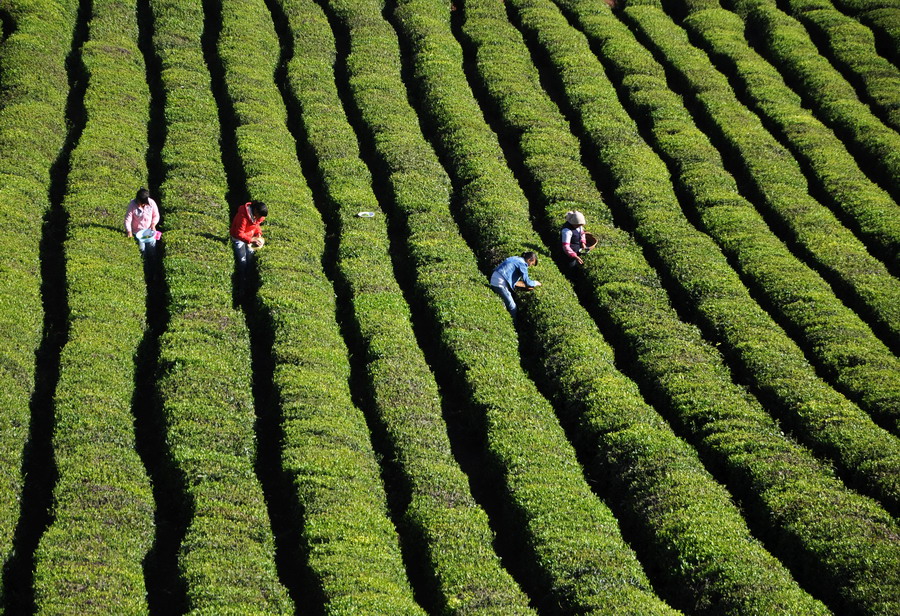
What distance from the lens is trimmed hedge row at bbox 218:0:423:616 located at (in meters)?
13.9

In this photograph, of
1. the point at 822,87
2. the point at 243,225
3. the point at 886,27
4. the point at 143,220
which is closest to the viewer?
the point at 243,225

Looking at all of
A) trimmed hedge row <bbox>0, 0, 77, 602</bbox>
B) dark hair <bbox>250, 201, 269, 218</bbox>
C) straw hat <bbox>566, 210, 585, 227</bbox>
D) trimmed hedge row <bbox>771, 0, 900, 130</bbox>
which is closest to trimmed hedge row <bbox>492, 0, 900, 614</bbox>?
straw hat <bbox>566, 210, 585, 227</bbox>

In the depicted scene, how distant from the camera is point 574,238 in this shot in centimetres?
2194

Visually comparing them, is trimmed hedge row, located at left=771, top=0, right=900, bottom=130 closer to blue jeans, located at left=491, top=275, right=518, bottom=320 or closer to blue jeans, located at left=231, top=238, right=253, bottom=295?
blue jeans, located at left=491, top=275, right=518, bottom=320

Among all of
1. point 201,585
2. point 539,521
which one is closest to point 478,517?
point 539,521

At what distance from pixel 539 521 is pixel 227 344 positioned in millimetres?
6760

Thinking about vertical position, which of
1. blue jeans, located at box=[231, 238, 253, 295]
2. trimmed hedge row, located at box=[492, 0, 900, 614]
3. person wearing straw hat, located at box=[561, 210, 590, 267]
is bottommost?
trimmed hedge row, located at box=[492, 0, 900, 614]

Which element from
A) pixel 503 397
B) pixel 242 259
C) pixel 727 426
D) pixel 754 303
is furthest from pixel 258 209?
pixel 754 303

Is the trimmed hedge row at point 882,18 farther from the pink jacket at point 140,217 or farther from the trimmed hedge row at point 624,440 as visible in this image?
the pink jacket at point 140,217

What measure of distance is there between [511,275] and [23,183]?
10820mm

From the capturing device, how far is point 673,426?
17.7 metres

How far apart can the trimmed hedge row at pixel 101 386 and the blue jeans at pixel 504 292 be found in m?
6.68

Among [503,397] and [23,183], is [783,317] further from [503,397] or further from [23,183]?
[23,183]

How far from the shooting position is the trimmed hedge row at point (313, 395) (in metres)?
13.9
